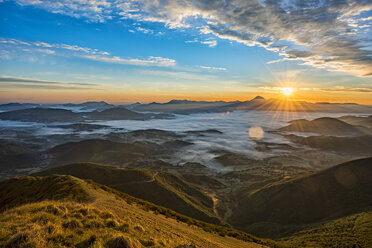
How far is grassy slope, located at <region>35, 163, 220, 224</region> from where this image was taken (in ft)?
160

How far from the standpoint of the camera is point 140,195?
5097cm

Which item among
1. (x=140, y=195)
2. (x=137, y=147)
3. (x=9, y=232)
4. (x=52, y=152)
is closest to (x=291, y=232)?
(x=140, y=195)

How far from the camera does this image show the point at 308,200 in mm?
50062

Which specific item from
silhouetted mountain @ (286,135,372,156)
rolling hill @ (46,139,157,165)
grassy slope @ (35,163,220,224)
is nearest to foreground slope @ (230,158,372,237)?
grassy slope @ (35,163,220,224)

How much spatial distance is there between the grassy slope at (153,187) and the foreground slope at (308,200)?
10853mm

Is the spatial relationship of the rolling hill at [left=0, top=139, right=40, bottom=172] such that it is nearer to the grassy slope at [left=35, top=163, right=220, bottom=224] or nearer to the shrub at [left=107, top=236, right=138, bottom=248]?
the grassy slope at [left=35, top=163, right=220, bottom=224]

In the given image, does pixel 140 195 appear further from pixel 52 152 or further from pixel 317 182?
pixel 52 152

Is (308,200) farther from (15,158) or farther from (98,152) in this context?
(15,158)

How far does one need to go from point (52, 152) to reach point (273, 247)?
178870mm

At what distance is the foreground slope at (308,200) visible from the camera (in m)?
42.8

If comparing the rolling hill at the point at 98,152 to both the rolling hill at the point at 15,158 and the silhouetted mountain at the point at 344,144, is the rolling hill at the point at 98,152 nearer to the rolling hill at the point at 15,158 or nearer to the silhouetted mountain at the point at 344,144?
the rolling hill at the point at 15,158

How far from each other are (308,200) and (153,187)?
146 feet

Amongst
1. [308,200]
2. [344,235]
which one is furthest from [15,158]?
[344,235]

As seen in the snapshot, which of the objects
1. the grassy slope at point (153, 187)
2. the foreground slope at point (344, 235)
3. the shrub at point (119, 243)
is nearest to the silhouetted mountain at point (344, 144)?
the grassy slope at point (153, 187)
